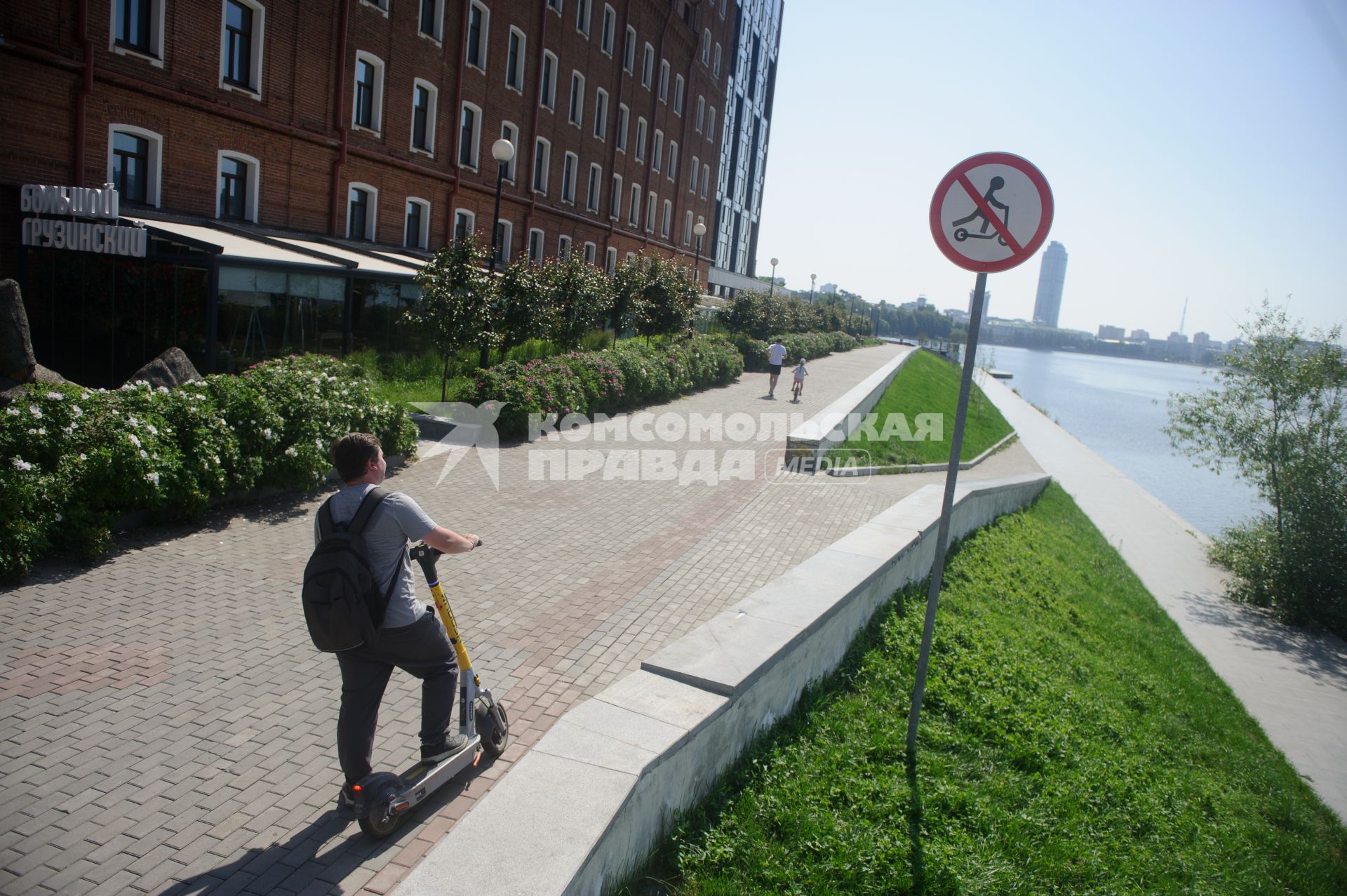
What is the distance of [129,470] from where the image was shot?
22.1 feet

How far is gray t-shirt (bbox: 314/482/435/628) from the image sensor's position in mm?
3414

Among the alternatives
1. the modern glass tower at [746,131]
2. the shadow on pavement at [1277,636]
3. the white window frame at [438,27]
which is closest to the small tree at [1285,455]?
the shadow on pavement at [1277,636]

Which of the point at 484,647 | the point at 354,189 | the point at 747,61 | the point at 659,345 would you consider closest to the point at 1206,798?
the point at 484,647

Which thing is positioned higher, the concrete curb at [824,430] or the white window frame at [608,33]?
the white window frame at [608,33]

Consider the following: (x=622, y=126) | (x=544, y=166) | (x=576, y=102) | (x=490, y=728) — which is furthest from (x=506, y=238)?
(x=490, y=728)

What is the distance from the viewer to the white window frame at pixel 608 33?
110 ft

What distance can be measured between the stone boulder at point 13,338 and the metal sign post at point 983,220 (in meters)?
10.7

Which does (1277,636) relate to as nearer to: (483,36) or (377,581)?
(377,581)

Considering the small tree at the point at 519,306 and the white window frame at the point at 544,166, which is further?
the white window frame at the point at 544,166

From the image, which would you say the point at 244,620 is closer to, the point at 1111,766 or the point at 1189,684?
the point at 1111,766

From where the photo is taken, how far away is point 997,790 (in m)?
4.64

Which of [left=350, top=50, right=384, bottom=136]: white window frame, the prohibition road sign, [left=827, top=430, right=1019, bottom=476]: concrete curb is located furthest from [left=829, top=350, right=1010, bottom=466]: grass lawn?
[left=350, top=50, right=384, bottom=136]: white window frame

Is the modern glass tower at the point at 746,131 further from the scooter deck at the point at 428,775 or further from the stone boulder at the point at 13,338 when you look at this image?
the scooter deck at the point at 428,775

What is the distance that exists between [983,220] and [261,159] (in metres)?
18.4
